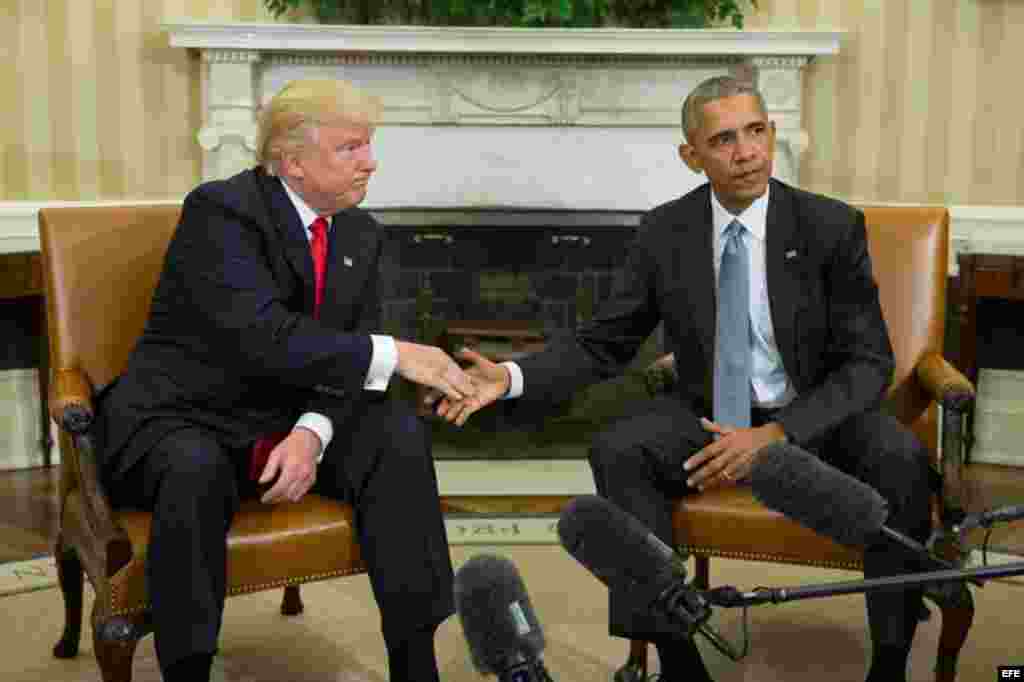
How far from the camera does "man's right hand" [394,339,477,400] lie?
8.91 feet

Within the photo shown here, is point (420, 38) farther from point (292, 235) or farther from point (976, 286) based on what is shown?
point (292, 235)

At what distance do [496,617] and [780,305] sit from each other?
1900 mm

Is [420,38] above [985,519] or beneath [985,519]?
above

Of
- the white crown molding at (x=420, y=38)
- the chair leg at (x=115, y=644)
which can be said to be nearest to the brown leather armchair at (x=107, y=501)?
the chair leg at (x=115, y=644)

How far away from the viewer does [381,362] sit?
271 cm

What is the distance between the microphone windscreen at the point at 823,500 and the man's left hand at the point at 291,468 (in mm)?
1537

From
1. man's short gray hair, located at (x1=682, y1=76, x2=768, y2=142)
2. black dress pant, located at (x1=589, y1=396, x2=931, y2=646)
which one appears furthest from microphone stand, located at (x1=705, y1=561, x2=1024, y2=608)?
man's short gray hair, located at (x1=682, y1=76, x2=768, y2=142)

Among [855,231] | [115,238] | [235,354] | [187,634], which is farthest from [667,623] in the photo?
[115,238]

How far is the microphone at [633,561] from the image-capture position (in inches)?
40.9

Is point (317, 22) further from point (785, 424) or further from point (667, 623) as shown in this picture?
point (667, 623)

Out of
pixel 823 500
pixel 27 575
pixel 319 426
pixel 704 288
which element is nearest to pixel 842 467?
pixel 704 288

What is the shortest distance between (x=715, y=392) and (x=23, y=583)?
198 centimetres

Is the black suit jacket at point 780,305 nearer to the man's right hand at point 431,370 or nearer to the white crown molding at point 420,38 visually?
the man's right hand at point 431,370

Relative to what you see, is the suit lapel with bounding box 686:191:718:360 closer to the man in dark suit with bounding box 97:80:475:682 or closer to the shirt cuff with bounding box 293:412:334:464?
the man in dark suit with bounding box 97:80:475:682
